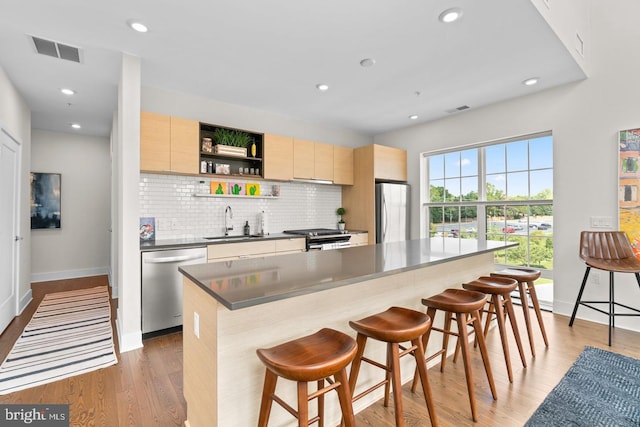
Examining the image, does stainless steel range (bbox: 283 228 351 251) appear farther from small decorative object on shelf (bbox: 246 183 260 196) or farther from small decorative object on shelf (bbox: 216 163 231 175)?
small decorative object on shelf (bbox: 216 163 231 175)

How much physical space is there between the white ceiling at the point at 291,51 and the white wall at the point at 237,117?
165 mm

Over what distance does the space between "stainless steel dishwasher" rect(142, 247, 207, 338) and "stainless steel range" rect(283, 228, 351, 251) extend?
156 centimetres

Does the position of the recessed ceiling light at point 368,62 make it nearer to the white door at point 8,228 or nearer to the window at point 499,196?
the window at point 499,196

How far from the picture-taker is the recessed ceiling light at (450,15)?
7.29 ft

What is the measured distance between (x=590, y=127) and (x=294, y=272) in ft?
12.8

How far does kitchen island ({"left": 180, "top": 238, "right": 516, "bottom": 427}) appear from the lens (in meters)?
1.36

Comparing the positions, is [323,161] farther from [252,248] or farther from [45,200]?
[45,200]

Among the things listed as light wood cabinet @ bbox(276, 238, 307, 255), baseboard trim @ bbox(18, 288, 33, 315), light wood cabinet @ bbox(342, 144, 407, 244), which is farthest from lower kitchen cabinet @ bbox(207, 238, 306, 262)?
baseboard trim @ bbox(18, 288, 33, 315)

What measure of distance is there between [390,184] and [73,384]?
4.39 meters

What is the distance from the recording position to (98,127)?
17.1 feet

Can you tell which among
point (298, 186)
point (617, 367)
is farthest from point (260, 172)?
point (617, 367)

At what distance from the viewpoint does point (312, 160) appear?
15.4 feet

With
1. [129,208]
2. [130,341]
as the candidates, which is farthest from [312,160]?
[130,341]

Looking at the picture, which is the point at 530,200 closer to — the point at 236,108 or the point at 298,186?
the point at 298,186
